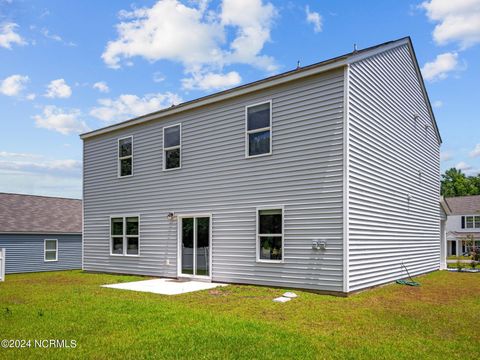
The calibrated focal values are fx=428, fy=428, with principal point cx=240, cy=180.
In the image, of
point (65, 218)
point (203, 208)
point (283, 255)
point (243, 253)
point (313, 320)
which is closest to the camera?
point (313, 320)

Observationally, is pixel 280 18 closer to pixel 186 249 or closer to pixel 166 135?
pixel 166 135

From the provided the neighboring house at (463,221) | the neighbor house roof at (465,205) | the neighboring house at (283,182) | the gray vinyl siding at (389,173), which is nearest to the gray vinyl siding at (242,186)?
the neighboring house at (283,182)

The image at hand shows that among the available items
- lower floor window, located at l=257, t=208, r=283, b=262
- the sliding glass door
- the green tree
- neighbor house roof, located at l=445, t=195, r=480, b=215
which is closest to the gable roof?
lower floor window, located at l=257, t=208, r=283, b=262

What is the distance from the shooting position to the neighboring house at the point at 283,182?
10406 millimetres

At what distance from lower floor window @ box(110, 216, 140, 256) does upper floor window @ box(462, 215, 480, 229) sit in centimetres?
3700

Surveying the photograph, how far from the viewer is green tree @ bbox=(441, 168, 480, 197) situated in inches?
2328

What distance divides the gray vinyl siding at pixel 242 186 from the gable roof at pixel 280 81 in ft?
0.65

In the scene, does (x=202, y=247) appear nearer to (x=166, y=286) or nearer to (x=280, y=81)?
(x=166, y=286)

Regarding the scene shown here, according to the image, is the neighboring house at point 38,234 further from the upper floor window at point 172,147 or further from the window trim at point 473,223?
the window trim at point 473,223

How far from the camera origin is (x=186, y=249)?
44.4ft

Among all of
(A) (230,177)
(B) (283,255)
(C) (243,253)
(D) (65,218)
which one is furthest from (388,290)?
(D) (65,218)

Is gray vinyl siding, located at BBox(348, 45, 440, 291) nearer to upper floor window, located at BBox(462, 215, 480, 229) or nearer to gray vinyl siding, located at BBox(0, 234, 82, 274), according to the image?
gray vinyl siding, located at BBox(0, 234, 82, 274)

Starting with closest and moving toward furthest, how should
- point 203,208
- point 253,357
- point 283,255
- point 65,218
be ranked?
point 253,357, point 283,255, point 203,208, point 65,218

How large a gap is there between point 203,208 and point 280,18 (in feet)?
19.9
